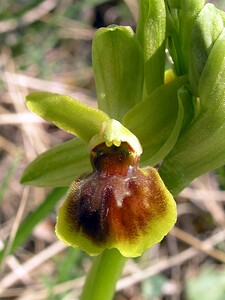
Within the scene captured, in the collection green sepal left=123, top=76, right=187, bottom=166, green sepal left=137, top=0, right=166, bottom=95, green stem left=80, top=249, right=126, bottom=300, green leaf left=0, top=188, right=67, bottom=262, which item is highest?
green sepal left=137, top=0, right=166, bottom=95

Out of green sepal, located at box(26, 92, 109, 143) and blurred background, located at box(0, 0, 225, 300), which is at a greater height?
green sepal, located at box(26, 92, 109, 143)

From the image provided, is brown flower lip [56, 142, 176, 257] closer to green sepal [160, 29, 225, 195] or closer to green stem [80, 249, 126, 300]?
green sepal [160, 29, 225, 195]

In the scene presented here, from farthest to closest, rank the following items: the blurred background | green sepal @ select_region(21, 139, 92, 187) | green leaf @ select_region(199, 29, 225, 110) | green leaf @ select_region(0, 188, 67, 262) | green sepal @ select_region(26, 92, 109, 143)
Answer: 1. the blurred background
2. green leaf @ select_region(0, 188, 67, 262)
3. green sepal @ select_region(21, 139, 92, 187)
4. green sepal @ select_region(26, 92, 109, 143)
5. green leaf @ select_region(199, 29, 225, 110)

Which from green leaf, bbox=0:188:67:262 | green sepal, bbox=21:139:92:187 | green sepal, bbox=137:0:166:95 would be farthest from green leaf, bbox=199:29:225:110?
green leaf, bbox=0:188:67:262

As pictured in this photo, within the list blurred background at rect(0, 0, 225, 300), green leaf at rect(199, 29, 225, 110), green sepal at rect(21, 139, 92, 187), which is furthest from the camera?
blurred background at rect(0, 0, 225, 300)

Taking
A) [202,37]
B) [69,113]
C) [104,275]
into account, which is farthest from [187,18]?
[104,275]

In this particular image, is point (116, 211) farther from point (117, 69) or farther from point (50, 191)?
point (50, 191)
